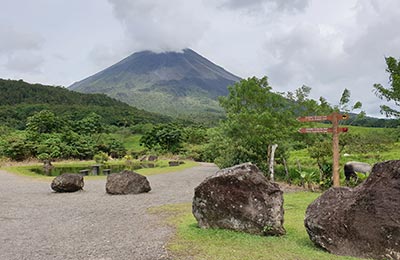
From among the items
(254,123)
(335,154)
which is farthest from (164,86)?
(335,154)

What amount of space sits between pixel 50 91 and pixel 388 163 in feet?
329

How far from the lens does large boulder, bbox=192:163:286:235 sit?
702cm

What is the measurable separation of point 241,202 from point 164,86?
168 m

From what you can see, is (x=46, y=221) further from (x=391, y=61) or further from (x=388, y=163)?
(x=391, y=61)

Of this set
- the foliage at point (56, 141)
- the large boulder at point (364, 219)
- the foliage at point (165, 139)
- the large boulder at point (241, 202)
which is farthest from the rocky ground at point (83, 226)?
the foliage at point (165, 139)

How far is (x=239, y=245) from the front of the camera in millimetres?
6230

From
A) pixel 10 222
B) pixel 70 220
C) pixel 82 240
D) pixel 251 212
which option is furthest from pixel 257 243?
pixel 10 222

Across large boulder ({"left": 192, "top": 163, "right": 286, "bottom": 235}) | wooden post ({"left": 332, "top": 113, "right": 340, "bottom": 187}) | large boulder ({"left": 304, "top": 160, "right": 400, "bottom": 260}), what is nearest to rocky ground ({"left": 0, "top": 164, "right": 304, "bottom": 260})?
large boulder ({"left": 192, "top": 163, "right": 286, "bottom": 235})

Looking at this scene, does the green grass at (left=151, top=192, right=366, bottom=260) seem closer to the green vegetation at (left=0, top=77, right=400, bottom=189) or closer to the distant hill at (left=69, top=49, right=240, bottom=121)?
the green vegetation at (left=0, top=77, right=400, bottom=189)

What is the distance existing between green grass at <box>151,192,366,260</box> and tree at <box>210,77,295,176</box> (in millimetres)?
9341

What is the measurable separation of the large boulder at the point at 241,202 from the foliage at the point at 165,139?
133 ft

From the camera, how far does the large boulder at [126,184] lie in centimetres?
1450

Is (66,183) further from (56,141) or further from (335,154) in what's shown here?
(56,141)

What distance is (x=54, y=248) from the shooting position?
6.41 metres
